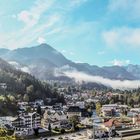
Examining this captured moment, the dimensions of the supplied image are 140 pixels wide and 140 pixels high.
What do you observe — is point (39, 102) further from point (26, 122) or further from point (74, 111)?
point (26, 122)

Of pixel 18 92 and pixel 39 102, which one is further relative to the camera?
pixel 39 102

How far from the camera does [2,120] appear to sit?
44.0 meters

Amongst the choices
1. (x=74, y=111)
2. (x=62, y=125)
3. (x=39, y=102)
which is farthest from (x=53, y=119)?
(x=39, y=102)

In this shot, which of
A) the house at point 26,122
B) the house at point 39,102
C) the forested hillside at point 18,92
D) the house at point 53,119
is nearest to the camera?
the house at point 26,122

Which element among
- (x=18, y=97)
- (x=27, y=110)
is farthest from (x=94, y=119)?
(x=18, y=97)

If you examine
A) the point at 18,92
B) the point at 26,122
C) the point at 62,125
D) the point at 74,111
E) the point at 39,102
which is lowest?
the point at 62,125

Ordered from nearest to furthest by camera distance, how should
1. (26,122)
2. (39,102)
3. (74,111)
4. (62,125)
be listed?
1. (26,122)
2. (62,125)
3. (74,111)
4. (39,102)

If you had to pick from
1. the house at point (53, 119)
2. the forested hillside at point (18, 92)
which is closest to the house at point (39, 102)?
the forested hillside at point (18, 92)

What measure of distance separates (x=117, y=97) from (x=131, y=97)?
9.46 ft

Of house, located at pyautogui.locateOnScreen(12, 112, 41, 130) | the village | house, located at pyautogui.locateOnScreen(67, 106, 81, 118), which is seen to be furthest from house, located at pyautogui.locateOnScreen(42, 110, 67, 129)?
house, located at pyautogui.locateOnScreen(67, 106, 81, 118)

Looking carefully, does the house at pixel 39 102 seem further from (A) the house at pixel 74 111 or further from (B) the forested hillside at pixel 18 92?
(A) the house at pixel 74 111

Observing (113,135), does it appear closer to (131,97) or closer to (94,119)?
(94,119)

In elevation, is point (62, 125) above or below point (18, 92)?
below

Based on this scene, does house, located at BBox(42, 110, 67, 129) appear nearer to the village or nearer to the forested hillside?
the village
